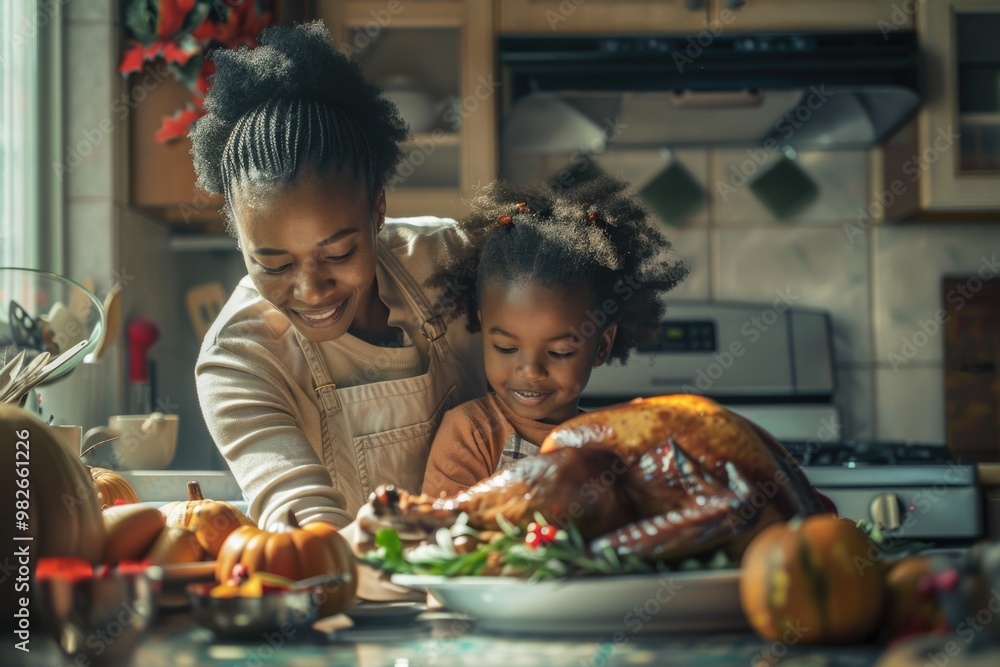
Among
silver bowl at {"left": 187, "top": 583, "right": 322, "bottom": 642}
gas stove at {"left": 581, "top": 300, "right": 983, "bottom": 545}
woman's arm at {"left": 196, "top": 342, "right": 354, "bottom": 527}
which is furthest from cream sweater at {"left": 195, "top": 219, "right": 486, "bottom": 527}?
gas stove at {"left": 581, "top": 300, "right": 983, "bottom": 545}

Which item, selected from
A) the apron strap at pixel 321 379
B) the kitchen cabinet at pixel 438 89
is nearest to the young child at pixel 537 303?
the apron strap at pixel 321 379

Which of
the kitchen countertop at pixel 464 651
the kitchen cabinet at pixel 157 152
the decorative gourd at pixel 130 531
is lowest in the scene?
the kitchen countertop at pixel 464 651

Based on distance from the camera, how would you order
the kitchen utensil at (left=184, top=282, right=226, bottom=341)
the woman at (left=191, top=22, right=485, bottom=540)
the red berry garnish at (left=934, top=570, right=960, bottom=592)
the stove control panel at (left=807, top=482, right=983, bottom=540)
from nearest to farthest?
the red berry garnish at (left=934, top=570, right=960, bottom=592) < the woman at (left=191, top=22, right=485, bottom=540) < the stove control panel at (left=807, top=482, right=983, bottom=540) < the kitchen utensil at (left=184, top=282, right=226, bottom=341)

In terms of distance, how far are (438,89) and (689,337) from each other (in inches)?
39.8

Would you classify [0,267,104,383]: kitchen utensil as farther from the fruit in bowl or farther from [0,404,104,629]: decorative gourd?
the fruit in bowl

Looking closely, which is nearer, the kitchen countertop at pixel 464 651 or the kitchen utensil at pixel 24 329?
the kitchen countertop at pixel 464 651

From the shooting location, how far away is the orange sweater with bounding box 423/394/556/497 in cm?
115

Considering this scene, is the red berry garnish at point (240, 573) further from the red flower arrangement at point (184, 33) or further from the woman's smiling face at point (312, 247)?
the red flower arrangement at point (184, 33)

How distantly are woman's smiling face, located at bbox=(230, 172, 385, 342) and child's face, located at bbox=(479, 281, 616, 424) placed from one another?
0.57ft

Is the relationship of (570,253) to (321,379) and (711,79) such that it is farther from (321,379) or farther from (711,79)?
(711,79)

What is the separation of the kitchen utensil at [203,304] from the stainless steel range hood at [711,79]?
1000 mm

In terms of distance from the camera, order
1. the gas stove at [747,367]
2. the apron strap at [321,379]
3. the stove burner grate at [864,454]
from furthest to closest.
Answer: the gas stove at [747,367] < the stove burner grate at [864,454] < the apron strap at [321,379]

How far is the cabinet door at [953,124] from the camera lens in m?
2.81

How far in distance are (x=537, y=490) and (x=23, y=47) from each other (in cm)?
244
